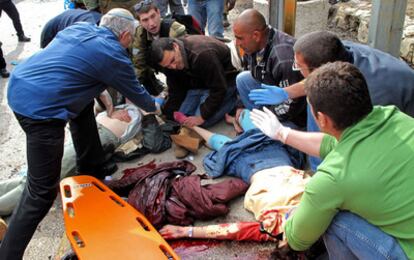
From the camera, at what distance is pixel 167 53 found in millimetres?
3420

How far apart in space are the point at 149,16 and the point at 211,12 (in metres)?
1.55

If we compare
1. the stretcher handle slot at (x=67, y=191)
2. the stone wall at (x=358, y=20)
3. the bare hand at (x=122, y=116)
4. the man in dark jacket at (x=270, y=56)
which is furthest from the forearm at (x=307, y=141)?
the stone wall at (x=358, y=20)

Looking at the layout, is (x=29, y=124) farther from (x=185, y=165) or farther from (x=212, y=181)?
(x=212, y=181)

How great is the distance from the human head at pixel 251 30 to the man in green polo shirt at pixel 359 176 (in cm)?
139

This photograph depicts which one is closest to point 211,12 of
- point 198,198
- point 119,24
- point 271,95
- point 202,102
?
point 202,102

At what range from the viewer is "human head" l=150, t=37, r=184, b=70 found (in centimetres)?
340

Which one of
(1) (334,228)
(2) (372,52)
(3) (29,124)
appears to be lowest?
(1) (334,228)

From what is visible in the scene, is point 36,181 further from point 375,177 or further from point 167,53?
point 375,177

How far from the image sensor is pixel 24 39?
7.02m

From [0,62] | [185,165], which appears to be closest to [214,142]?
[185,165]

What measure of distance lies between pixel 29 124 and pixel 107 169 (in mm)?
1034

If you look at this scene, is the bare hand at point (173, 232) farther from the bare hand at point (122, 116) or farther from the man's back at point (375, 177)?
A: the bare hand at point (122, 116)

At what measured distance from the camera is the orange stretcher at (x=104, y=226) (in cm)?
239

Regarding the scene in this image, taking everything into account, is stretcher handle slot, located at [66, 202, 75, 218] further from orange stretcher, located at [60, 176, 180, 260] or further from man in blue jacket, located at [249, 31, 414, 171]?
man in blue jacket, located at [249, 31, 414, 171]
